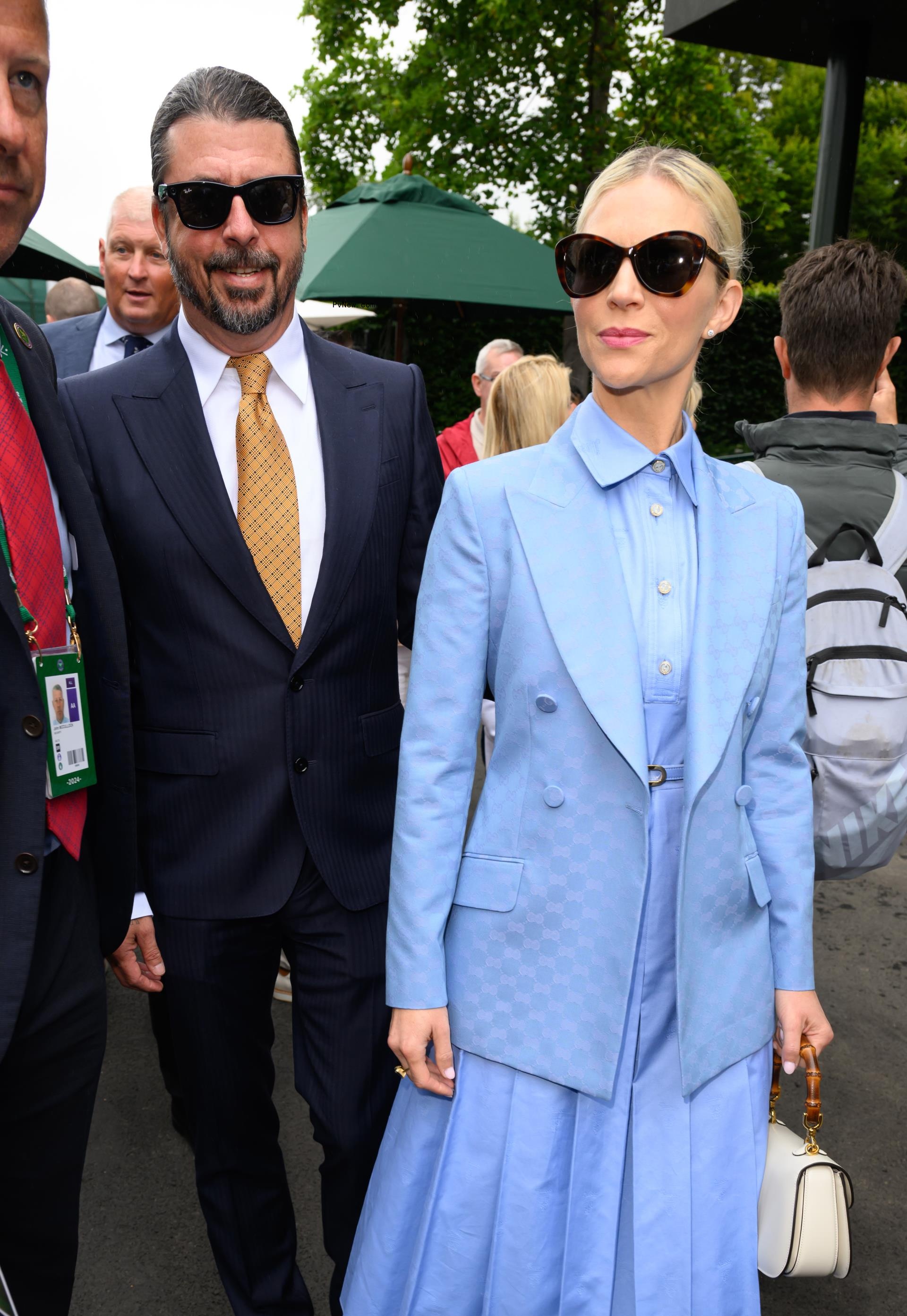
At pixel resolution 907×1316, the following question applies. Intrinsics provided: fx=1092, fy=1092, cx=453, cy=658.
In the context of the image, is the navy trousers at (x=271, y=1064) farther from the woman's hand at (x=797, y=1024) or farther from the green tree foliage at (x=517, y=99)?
the green tree foliage at (x=517, y=99)

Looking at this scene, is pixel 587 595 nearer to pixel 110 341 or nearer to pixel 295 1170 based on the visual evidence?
pixel 295 1170

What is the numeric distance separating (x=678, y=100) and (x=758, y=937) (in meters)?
17.2

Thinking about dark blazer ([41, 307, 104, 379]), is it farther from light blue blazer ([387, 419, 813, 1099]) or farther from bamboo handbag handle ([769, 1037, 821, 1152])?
bamboo handbag handle ([769, 1037, 821, 1152])

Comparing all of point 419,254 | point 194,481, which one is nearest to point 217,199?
point 194,481

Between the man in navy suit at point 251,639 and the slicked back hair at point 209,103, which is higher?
the slicked back hair at point 209,103

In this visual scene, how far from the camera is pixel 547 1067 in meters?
1.62

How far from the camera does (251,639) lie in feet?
6.72

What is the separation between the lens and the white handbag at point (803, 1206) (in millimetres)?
1758

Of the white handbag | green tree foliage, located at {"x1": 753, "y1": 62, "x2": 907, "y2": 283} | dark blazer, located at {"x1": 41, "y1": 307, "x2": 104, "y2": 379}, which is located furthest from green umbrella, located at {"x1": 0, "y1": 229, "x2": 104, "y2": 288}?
green tree foliage, located at {"x1": 753, "y1": 62, "x2": 907, "y2": 283}

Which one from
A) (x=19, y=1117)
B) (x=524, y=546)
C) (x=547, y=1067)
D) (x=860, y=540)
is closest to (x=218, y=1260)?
(x=19, y=1117)

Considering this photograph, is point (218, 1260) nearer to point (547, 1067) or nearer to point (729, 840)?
point (547, 1067)

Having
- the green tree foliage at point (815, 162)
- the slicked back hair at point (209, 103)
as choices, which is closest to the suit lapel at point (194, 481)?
the slicked back hair at point (209, 103)

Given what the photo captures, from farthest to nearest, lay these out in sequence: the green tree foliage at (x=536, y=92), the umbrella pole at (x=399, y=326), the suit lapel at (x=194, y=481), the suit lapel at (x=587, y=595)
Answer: the green tree foliage at (x=536, y=92) < the umbrella pole at (x=399, y=326) < the suit lapel at (x=194, y=481) < the suit lapel at (x=587, y=595)

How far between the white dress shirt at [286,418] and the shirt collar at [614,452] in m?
0.63
